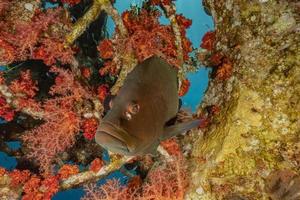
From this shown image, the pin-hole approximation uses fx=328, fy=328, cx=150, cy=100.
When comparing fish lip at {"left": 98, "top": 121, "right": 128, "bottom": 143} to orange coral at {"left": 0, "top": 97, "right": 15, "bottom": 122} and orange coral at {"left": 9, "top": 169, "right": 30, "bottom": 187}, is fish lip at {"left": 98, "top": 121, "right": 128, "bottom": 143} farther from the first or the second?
orange coral at {"left": 9, "top": 169, "right": 30, "bottom": 187}

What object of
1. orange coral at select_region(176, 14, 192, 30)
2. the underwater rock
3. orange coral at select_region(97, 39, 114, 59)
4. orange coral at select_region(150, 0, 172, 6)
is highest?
orange coral at select_region(150, 0, 172, 6)

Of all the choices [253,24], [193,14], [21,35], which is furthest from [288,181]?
[193,14]

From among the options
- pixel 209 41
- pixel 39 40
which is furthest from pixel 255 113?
pixel 39 40

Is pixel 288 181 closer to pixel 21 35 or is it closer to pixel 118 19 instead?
pixel 118 19

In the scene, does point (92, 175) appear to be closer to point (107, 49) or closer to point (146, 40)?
point (107, 49)

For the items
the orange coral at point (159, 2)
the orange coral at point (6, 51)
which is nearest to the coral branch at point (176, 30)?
the orange coral at point (159, 2)

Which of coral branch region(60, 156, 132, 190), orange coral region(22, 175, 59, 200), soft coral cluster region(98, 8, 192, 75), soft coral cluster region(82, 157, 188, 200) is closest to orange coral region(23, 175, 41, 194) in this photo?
orange coral region(22, 175, 59, 200)

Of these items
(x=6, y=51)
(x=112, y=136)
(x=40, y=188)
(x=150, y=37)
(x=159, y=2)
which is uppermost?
(x=159, y=2)

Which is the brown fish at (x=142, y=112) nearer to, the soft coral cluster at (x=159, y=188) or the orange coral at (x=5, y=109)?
the soft coral cluster at (x=159, y=188)
